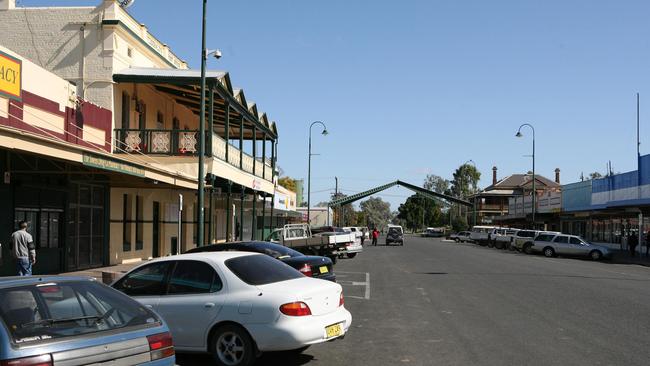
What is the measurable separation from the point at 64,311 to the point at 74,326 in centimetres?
29

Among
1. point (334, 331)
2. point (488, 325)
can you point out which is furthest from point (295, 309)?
point (488, 325)

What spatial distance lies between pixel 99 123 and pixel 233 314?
15.9m

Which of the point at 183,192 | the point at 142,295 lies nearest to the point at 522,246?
the point at 183,192

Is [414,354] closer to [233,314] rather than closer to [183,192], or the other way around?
[233,314]

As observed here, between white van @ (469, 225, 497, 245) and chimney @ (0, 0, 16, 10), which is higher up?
chimney @ (0, 0, 16, 10)

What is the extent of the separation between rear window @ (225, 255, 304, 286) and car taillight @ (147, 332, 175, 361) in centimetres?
259

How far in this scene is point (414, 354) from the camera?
8.87 metres

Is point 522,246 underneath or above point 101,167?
underneath

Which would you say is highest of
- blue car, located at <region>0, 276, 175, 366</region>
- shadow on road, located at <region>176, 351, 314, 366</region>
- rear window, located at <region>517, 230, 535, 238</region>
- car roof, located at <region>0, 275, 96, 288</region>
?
car roof, located at <region>0, 275, 96, 288</region>

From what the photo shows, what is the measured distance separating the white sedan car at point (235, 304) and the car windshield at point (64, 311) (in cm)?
227

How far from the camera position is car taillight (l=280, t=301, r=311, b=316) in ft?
25.1

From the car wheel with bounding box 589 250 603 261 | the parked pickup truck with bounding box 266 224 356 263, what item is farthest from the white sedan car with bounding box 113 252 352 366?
the car wheel with bounding box 589 250 603 261

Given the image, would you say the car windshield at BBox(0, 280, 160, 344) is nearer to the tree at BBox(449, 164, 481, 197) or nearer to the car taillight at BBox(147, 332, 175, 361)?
the car taillight at BBox(147, 332, 175, 361)

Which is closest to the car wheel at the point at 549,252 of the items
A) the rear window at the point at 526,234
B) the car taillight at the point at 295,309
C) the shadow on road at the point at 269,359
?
the rear window at the point at 526,234
